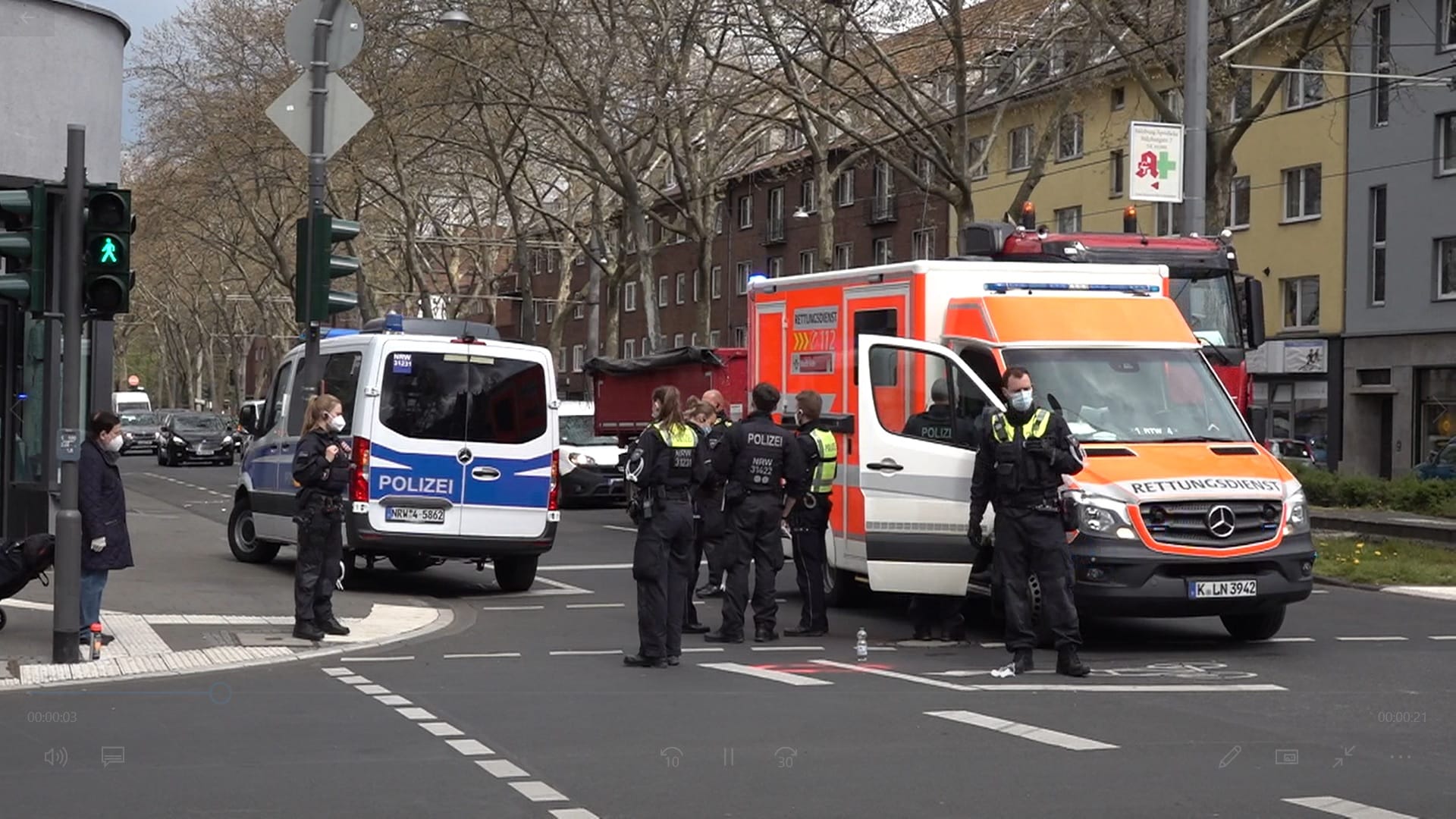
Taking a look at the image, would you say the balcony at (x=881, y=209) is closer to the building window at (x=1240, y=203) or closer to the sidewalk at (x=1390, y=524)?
the building window at (x=1240, y=203)

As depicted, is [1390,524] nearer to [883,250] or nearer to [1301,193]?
[1301,193]

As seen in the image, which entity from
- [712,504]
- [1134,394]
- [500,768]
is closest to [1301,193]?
[1134,394]

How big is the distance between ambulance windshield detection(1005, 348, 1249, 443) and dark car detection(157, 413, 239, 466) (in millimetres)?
46710

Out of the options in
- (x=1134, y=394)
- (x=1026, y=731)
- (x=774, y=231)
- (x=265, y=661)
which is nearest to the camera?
(x=1026, y=731)

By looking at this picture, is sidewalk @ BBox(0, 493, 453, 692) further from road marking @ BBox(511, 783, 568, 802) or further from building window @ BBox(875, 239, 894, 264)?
building window @ BBox(875, 239, 894, 264)

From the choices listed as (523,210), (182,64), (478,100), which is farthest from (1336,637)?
(523,210)

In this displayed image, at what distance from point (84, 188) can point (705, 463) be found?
4317 millimetres

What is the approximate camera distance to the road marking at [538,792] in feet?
25.3

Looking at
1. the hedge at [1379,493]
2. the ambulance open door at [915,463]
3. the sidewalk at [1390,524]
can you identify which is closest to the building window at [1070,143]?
the hedge at [1379,493]

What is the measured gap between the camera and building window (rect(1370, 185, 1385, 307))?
152 ft

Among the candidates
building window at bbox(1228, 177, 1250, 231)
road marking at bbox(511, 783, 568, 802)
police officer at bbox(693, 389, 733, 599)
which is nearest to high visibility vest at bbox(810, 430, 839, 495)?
police officer at bbox(693, 389, 733, 599)

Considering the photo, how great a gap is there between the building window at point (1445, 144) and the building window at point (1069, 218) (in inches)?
472

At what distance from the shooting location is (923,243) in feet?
202

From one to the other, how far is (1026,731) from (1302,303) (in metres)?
41.4
